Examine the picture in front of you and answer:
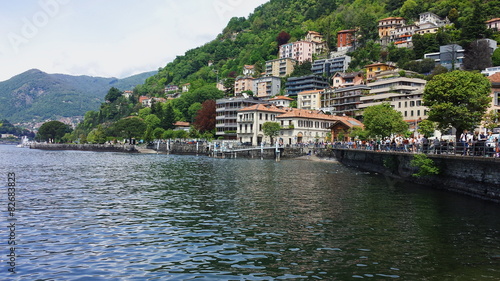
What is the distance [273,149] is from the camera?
298 ft

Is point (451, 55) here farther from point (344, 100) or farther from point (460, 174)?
point (460, 174)

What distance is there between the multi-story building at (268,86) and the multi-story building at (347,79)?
35736 mm

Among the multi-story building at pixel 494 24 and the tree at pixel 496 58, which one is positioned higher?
the multi-story building at pixel 494 24

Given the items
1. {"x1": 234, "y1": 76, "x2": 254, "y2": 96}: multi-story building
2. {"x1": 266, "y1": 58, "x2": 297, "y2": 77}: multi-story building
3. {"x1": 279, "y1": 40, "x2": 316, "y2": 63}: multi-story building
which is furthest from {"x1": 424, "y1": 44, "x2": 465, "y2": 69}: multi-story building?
{"x1": 234, "y1": 76, "x2": 254, "y2": 96}: multi-story building

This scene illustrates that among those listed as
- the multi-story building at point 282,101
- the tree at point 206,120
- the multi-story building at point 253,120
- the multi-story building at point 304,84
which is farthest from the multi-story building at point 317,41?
the multi-story building at point 253,120

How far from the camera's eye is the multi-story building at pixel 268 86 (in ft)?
552

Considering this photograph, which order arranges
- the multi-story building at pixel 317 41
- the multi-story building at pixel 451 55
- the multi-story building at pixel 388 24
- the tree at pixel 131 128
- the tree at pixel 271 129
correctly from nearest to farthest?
the tree at pixel 271 129 → the multi-story building at pixel 451 55 → the tree at pixel 131 128 → the multi-story building at pixel 388 24 → the multi-story building at pixel 317 41

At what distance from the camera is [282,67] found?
590ft

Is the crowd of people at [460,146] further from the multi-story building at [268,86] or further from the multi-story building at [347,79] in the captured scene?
the multi-story building at [268,86]

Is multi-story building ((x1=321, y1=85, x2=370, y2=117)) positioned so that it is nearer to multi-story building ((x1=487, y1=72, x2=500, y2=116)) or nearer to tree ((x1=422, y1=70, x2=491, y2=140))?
multi-story building ((x1=487, y1=72, x2=500, y2=116))

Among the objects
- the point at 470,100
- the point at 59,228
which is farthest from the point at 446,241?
the point at 470,100

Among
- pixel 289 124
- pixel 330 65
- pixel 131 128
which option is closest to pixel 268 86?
pixel 330 65

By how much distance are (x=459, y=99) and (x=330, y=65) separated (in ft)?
422

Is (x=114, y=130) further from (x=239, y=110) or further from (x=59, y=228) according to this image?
(x=59, y=228)
